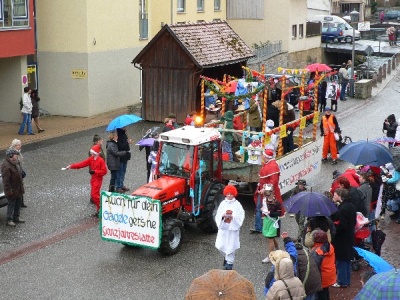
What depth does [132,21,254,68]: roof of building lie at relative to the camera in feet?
84.5

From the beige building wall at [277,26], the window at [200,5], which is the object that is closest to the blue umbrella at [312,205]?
the window at [200,5]

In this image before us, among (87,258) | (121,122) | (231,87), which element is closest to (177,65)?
(231,87)

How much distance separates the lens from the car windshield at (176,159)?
44.0ft

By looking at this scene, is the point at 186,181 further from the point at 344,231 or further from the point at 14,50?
the point at 14,50

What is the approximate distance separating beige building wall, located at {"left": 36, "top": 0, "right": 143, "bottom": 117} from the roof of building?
2.26m

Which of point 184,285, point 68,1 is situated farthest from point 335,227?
point 68,1

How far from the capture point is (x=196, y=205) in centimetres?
1343

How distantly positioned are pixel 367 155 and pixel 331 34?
41957mm

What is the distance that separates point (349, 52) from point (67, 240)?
4138cm

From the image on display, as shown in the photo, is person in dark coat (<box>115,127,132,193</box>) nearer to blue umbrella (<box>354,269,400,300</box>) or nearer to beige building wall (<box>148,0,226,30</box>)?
blue umbrella (<box>354,269,400,300</box>)

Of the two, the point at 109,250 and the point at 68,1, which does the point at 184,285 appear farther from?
the point at 68,1

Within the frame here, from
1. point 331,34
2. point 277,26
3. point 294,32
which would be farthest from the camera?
point 331,34

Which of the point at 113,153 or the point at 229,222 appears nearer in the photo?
the point at 229,222

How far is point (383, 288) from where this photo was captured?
20.9ft
